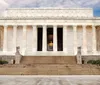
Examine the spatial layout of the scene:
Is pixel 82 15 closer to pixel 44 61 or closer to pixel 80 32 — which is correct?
pixel 80 32

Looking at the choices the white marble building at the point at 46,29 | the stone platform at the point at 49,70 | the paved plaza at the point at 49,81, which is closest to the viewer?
the paved plaza at the point at 49,81

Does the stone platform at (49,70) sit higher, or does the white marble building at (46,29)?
the white marble building at (46,29)

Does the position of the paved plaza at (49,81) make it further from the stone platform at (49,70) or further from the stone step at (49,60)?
the stone step at (49,60)

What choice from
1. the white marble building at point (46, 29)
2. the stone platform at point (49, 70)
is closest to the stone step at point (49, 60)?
the white marble building at point (46, 29)

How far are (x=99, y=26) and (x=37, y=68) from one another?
33856 millimetres

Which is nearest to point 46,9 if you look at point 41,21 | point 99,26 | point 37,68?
point 41,21

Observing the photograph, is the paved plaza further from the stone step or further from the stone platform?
the stone step

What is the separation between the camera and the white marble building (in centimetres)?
6244

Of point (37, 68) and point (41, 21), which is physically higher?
point (41, 21)

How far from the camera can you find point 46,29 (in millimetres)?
63500

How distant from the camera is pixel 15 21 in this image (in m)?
63.0

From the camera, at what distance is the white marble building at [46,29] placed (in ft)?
205

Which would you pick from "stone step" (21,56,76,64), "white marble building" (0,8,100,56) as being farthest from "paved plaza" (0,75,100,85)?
"white marble building" (0,8,100,56)

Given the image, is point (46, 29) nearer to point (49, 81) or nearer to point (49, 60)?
point (49, 60)
